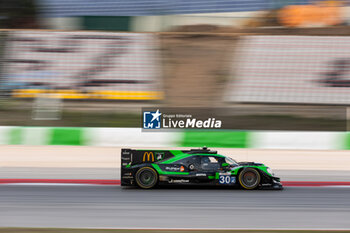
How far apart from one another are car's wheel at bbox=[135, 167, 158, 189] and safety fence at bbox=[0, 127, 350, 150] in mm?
6699

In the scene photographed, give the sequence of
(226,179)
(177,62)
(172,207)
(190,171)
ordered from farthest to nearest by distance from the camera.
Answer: (177,62) → (190,171) → (226,179) → (172,207)

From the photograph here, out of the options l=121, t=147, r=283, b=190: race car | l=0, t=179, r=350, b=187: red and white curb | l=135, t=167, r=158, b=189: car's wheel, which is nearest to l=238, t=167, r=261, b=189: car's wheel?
l=121, t=147, r=283, b=190: race car

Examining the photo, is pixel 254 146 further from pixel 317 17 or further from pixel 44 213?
pixel 317 17

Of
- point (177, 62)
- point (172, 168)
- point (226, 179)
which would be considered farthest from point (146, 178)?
point (177, 62)

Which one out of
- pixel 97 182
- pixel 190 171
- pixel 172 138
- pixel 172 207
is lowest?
pixel 172 207

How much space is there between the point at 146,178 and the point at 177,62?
673 inches

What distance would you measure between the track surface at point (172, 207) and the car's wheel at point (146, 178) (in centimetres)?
20

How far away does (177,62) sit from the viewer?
26.5 metres

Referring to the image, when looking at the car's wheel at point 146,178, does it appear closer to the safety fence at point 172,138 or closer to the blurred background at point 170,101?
the blurred background at point 170,101

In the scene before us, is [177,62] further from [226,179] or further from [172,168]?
[226,179]

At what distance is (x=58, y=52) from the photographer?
1017 inches

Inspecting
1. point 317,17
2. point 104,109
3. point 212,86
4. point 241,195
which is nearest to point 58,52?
point 104,109

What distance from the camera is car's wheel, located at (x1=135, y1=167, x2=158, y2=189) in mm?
9953

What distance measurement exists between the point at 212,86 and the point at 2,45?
38.3 ft
